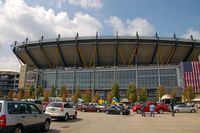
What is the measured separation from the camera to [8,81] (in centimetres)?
10919

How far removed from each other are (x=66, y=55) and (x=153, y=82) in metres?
38.1

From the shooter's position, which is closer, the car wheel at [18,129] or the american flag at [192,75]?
the car wheel at [18,129]

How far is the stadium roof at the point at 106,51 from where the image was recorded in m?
72.8

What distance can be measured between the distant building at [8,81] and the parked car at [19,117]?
4222 inches

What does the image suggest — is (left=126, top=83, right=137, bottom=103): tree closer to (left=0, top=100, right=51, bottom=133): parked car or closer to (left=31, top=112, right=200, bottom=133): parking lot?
(left=31, top=112, right=200, bottom=133): parking lot

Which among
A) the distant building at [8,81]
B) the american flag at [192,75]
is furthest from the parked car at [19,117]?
the distant building at [8,81]

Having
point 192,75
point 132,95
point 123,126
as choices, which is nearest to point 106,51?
point 132,95

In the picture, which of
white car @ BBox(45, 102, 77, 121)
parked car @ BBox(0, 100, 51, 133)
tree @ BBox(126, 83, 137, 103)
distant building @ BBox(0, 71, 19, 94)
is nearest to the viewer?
parked car @ BBox(0, 100, 51, 133)

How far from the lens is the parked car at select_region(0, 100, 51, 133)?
25.8ft

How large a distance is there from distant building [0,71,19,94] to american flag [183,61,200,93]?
8742 cm

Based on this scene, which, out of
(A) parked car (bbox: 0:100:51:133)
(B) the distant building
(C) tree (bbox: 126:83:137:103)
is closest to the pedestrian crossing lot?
(A) parked car (bbox: 0:100:51:133)

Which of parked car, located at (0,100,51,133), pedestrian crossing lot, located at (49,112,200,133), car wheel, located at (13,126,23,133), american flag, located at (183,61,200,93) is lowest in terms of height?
pedestrian crossing lot, located at (49,112,200,133)

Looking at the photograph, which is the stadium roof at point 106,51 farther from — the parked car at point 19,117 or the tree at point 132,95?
the parked car at point 19,117

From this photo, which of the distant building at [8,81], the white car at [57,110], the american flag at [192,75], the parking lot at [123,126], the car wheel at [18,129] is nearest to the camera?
the car wheel at [18,129]
